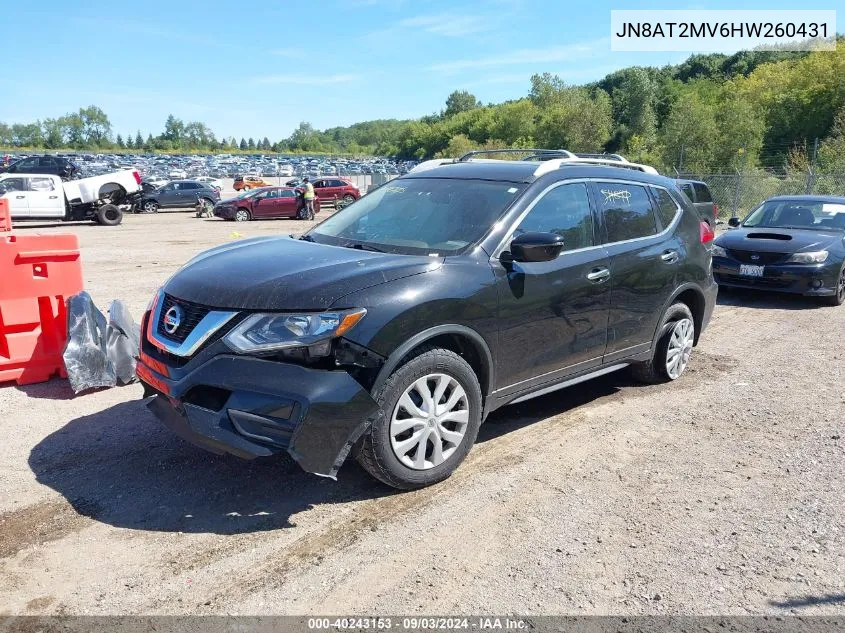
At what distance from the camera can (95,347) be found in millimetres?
5555

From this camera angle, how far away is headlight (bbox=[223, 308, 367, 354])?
3523 millimetres

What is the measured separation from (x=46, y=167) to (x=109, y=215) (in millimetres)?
8407

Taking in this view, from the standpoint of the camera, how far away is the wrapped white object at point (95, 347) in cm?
546

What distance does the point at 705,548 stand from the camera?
3.47 m

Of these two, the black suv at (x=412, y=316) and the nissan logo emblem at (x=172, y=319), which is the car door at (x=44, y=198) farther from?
the nissan logo emblem at (x=172, y=319)

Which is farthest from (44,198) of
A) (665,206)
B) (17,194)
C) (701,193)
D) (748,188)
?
(748,188)

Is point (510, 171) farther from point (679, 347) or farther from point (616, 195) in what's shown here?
point (679, 347)

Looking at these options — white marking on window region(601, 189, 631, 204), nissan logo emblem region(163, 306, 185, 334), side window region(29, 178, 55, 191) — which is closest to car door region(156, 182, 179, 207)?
side window region(29, 178, 55, 191)

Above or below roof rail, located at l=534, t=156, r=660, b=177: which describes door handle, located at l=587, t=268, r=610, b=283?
below

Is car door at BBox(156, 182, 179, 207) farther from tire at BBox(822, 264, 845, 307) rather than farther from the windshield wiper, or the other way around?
the windshield wiper

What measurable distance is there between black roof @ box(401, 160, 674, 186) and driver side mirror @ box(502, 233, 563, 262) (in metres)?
0.67

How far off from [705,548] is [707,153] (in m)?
36.8

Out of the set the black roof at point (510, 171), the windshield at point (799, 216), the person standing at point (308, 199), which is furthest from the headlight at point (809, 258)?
the person standing at point (308, 199)

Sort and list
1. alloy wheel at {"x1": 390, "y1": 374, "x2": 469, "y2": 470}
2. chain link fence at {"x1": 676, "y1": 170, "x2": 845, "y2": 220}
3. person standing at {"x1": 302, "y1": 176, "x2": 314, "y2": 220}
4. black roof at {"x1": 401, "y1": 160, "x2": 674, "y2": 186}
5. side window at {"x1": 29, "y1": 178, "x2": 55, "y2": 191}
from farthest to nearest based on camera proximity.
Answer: person standing at {"x1": 302, "y1": 176, "x2": 314, "y2": 220} → chain link fence at {"x1": 676, "y1": 170, "x2": 845, "y2": 220} → side window at {"x1": 29, "y1": 178, "x2": 55, "y2": 191} → black roof at {"x1": 401, "y1": 160, "x2": 674, "y2": 186} → alloy wheel at {"x1": 390, "y1": 374, "x2": 469, "y2": 470}
